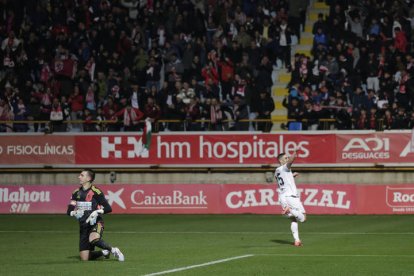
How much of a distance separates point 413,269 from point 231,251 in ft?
16.5

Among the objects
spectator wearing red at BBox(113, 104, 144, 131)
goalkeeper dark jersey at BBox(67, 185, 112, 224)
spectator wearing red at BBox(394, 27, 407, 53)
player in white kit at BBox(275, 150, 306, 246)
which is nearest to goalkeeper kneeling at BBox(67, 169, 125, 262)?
goalkeeper dark jersey at BBox(67, 185, 112, 224)

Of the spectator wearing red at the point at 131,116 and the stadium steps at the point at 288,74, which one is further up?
the stadium steps at the point at 288,74

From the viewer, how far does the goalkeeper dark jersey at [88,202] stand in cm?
1814

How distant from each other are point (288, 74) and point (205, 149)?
4.65 metres

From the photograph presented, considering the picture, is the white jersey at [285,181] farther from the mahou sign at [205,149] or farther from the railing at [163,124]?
the mahou sign at [205,149]

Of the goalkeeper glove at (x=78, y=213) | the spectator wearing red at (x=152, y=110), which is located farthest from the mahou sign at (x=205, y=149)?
the goalkeeper glove at (x=78, y=213)

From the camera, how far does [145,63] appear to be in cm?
3744

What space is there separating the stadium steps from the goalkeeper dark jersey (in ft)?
58.3

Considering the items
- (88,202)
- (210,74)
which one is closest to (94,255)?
(88,202)

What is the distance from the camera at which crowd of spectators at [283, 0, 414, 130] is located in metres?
33.9

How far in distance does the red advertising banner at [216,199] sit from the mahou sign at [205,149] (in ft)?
5.76

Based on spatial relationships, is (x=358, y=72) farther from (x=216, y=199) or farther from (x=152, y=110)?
(x=152, y=110)

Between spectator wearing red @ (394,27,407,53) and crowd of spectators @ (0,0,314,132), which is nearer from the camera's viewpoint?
spectator wearing red @ (394,27,407,53)

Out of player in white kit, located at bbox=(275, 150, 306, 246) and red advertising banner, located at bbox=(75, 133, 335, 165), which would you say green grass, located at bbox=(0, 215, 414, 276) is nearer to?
player in white kit, located at bbox=(275, 150, 306, 246)
